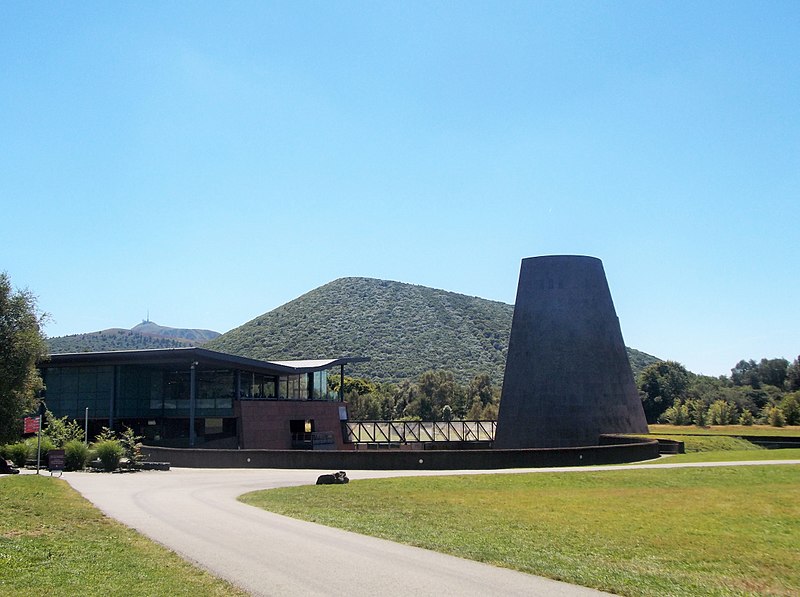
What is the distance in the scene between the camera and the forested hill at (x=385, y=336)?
16012 cm

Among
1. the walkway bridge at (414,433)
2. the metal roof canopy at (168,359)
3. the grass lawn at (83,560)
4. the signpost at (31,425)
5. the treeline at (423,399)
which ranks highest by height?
the metal roof canopy at (168,359)

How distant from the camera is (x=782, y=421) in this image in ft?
194

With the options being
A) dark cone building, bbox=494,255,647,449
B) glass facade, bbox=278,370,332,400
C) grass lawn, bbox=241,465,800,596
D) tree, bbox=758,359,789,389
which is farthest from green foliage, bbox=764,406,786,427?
tree, bbox=758,359,789,389

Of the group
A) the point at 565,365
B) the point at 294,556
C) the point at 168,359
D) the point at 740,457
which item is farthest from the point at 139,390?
the point at 294,556

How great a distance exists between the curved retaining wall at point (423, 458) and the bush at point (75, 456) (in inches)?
197

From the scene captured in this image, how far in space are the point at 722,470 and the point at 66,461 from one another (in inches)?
1016

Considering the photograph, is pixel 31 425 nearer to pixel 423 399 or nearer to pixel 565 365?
pixel 565 365

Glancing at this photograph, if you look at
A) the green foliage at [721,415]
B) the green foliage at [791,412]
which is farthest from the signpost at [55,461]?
the green foliage at [791,412]

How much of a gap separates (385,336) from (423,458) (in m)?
145

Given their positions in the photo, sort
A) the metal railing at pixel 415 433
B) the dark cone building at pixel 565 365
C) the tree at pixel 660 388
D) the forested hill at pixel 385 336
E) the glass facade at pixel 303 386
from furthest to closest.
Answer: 1. the forested hill at pixel 385 336
2. the tree at pixel 660 388
3. the glass facade at pixel 303 386
4. the metal railing at pixel 415 433
5. the dark cone building at pixel 565 365

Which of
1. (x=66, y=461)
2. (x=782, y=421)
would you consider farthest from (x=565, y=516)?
(x=782, y=421)

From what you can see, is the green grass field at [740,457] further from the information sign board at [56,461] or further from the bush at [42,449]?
the bush at [42,449]

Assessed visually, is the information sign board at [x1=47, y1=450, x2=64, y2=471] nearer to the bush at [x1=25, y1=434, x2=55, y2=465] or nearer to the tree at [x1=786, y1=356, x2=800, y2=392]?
the bush at [x1=25, y1=434, x2=55, y2=465]

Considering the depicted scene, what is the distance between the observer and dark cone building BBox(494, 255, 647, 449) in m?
45.3
